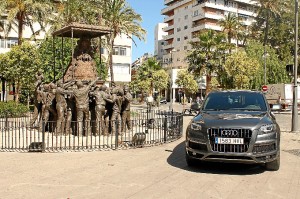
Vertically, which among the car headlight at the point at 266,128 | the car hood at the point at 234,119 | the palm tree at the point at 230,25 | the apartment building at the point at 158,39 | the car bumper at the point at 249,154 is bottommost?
the car bumper at the point at 249,154

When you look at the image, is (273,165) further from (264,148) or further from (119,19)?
(119,19)

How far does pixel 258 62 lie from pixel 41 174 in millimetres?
43088

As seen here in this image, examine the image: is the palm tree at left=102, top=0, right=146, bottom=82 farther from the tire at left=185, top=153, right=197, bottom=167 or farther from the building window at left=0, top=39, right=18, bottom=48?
the tire at left=185, top=153, right=197, bottom=167

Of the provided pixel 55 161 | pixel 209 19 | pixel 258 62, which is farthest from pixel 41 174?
pixel 209 19

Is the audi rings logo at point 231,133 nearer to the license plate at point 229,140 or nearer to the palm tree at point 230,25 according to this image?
the license plate at point 229,140

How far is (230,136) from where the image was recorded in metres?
7.13

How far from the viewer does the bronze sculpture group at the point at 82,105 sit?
1307 cm

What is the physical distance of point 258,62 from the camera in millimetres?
46281

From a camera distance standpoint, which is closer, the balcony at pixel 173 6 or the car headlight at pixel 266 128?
the car headlight at pixel 266 128

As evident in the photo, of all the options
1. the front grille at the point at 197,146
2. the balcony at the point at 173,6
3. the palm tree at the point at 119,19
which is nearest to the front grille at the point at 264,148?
the front grille at the point at 197,146

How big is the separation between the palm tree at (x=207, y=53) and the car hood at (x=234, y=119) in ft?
119

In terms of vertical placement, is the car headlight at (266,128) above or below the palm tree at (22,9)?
below

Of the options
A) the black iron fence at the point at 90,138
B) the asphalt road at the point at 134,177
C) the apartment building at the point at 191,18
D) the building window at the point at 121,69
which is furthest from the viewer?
the apartment building at the point at 191,18

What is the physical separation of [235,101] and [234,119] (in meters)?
1.47
